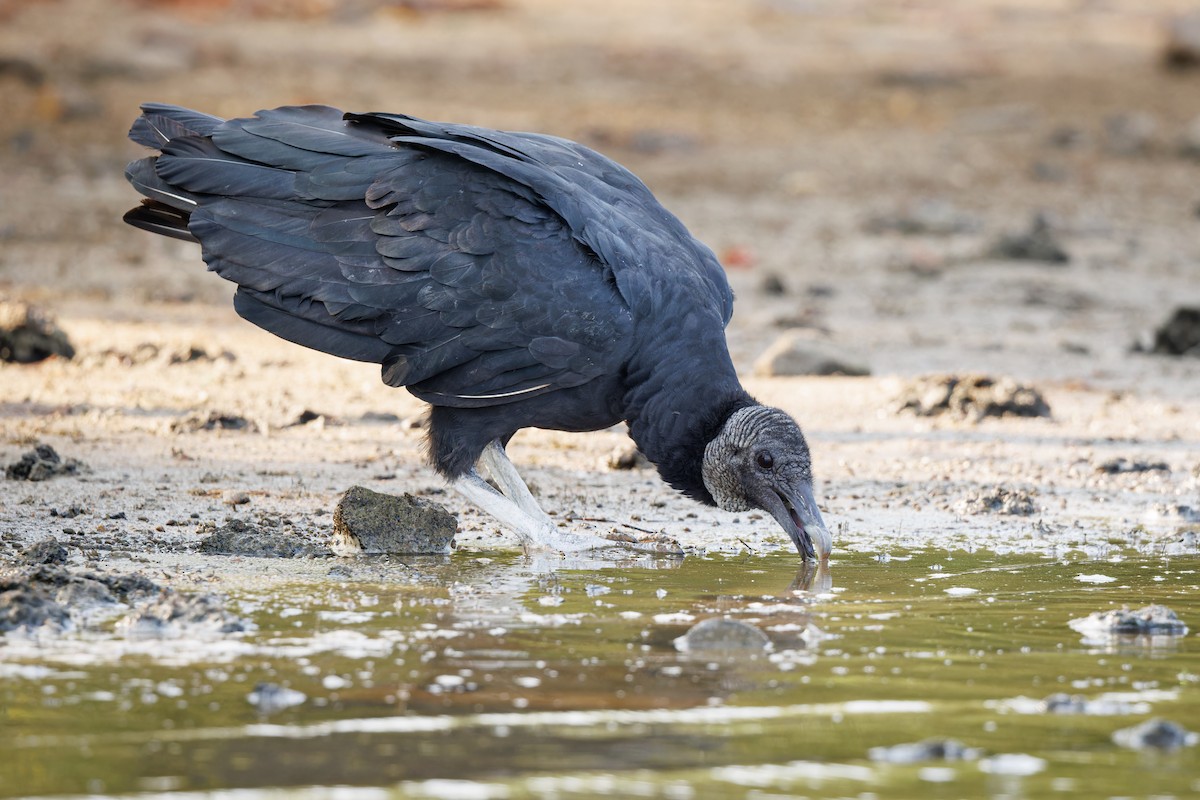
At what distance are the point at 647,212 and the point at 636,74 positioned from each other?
1233 cm

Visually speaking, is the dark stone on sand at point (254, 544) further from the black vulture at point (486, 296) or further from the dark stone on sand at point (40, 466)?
the dark stone on sand at point (40, 466)

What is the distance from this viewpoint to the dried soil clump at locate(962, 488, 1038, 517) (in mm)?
6277

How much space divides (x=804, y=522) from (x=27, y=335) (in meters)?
4.45

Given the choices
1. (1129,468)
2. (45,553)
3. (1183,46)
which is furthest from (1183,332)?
(1183,46)

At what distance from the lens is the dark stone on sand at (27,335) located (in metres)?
8.09

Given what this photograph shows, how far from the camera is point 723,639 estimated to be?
4.31 metres

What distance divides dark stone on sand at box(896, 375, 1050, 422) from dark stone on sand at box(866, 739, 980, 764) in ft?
14.7

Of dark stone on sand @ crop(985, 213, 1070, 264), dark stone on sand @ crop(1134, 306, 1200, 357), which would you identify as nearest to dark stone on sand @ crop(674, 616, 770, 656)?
dark stone on sand @ crop(1134, 306, 1200, 357)

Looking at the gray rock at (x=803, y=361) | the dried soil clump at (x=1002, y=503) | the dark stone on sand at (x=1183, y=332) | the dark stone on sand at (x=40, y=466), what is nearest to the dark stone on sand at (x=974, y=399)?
the gray rock at (x=803, y=361)

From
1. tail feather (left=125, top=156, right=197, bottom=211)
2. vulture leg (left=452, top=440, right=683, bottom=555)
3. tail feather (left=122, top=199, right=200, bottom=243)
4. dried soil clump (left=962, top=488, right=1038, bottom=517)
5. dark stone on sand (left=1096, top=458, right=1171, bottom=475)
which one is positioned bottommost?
vulture leg (left=452, top=440, right=683, bottom=555)

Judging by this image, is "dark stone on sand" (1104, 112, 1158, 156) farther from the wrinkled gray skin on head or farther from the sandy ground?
the wrinkled gray skin on head

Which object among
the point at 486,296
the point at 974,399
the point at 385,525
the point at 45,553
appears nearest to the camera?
the point at 45,553

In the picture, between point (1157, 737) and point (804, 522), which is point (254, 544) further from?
point (1157, 737)

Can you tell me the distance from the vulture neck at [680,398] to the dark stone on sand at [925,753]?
2.02 meters
